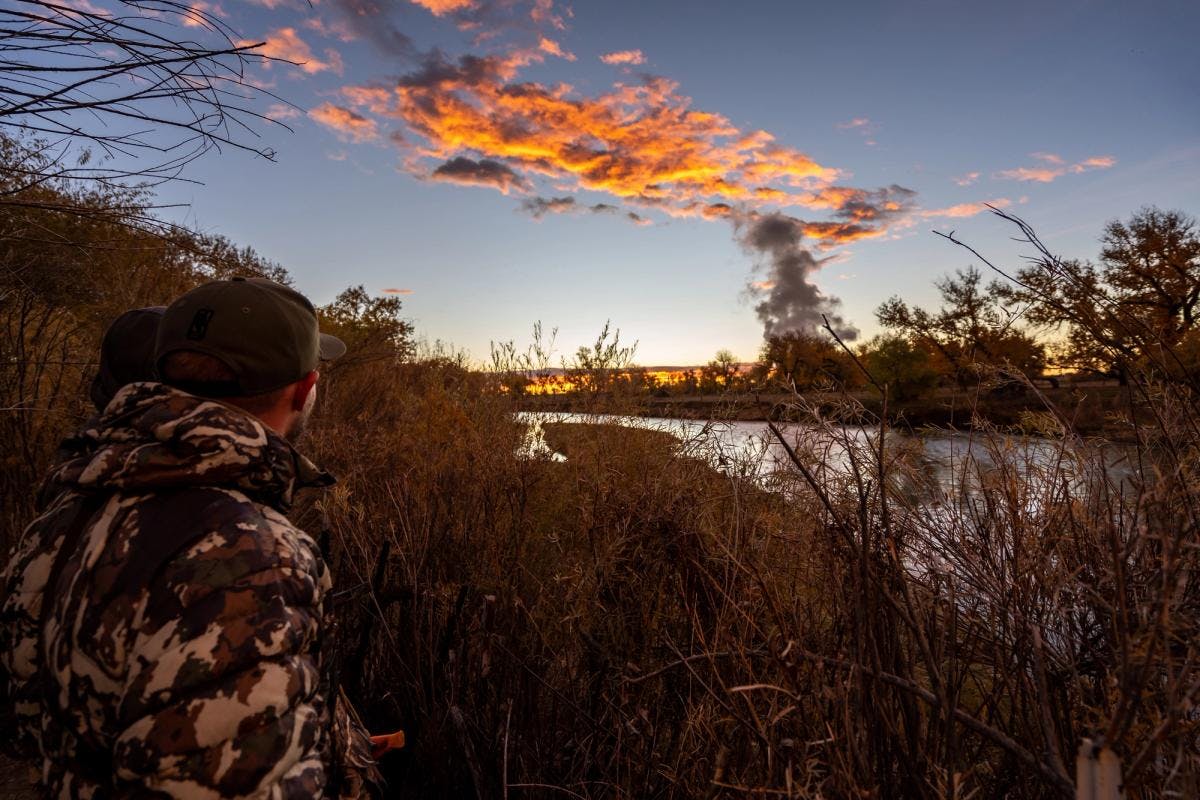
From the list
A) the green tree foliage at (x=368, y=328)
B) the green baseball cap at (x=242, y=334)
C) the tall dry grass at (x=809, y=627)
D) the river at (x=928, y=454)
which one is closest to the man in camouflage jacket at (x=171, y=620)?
the green baseball cap at (x=242, y=334)

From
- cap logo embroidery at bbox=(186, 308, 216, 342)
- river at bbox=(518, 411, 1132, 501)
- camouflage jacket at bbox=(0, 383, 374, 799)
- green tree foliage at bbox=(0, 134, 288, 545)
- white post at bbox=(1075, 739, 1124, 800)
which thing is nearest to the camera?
white post at bbox=(1075, 739, 1124, 800)

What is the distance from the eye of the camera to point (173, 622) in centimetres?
112

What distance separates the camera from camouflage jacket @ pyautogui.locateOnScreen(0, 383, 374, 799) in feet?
3.60

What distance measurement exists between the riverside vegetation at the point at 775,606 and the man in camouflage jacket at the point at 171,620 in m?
0.77

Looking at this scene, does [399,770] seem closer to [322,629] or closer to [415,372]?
[322,629]

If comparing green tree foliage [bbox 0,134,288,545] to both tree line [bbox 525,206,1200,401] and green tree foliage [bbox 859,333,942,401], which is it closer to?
tree line [bbox 525,206,1200,401]

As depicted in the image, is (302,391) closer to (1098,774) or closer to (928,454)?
(1098,774)

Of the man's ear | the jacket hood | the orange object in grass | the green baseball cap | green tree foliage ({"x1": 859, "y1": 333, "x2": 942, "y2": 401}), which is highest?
green tree foliage ({"x1": 859, "y1": 333, "x2": 942, "y2": 401})

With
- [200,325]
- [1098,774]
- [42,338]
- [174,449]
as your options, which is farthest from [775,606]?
[42,338]

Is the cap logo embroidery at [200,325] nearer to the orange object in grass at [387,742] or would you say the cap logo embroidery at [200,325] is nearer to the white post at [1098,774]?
the orange object in grass at [387,742]

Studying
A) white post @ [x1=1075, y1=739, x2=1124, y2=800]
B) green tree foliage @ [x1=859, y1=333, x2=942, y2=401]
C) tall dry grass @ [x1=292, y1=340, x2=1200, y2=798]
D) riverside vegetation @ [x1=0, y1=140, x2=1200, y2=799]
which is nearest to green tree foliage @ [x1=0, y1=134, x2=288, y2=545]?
riverside vegetation @ [x1=0, y1=140, x2=1200, y2=799]

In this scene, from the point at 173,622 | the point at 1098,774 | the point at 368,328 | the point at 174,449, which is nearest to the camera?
the point at 1098,774

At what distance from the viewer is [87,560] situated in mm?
1186

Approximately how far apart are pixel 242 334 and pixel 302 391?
257 millimetres
